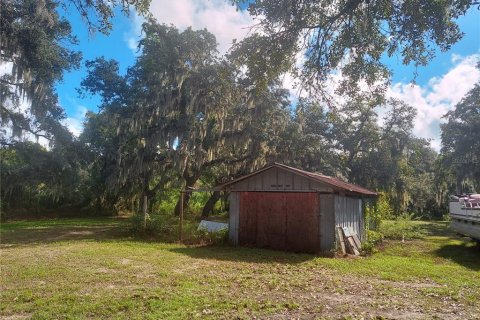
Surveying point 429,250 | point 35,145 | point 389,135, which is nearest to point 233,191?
point 429,250

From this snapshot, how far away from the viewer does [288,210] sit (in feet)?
42.9

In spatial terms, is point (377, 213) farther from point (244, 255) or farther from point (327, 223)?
point (244, 255)

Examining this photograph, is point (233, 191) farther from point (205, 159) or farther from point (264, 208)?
point (205, 159)

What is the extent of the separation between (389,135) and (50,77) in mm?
24448

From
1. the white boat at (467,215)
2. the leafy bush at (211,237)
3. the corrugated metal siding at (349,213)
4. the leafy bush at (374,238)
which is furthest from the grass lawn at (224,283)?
the leafy bush at (374,238)

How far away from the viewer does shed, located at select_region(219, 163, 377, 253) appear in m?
12.5

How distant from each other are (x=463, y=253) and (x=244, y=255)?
8.48m

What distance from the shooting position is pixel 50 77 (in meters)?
16.3

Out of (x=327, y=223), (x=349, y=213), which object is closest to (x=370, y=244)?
(x=349, y=213)

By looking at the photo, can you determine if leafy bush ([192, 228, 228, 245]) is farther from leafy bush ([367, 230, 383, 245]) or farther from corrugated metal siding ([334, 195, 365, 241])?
leafy bush ([367, 230, 383, 245])

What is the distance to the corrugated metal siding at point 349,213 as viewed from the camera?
12828 mm

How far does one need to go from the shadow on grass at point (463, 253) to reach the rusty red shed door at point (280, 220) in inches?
185

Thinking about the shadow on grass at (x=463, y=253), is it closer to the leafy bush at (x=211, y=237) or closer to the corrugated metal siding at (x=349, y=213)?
the corrugated metal siding at (x=349, y=213)

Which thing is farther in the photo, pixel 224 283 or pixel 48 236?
pixel 48 236
